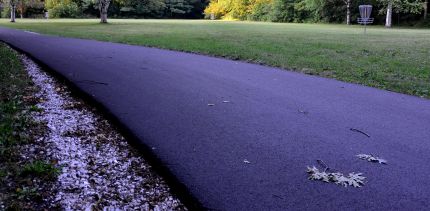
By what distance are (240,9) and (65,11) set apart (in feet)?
76.6

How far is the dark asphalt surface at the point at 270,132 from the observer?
12.0 feet

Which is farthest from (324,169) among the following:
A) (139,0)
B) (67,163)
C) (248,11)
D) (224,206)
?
(248,11)

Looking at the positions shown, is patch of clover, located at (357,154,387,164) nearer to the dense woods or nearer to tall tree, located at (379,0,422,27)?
the dense woods

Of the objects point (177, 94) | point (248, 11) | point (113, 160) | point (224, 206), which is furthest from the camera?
point (248, 11)

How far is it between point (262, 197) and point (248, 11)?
60009 mm

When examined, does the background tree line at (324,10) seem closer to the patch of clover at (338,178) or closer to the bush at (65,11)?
the bush at (65,11)

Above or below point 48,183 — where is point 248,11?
above

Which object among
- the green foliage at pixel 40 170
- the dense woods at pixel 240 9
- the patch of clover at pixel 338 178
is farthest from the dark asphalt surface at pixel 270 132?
the dense woods at pixel 240 9

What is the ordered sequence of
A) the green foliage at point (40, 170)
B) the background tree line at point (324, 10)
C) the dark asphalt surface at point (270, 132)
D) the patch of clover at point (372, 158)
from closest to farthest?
the dark asphalt surface at point (270, 132) < the green foliage at point (40, 170) < the patch of clover at point (372, 158) < the background tree line at point (324, 10)

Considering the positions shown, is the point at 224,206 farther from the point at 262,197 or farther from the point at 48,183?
the point at 48,183

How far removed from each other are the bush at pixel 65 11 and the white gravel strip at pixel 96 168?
54907 mm

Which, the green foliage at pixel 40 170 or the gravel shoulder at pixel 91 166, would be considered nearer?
Result: the gravel shoulder at pixel 91 166

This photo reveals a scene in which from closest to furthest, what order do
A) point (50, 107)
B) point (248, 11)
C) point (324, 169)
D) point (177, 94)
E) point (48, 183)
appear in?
point (48, 183), point (324, 169), point (50, 107), point (177, 94), point (248, 11)

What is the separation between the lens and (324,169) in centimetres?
415
